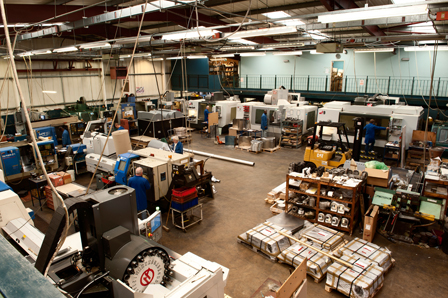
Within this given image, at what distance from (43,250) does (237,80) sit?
23.9m

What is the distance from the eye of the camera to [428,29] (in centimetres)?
1116

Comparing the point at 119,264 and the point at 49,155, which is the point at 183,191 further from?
the point at 49,155

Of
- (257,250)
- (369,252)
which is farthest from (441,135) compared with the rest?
(257,250)

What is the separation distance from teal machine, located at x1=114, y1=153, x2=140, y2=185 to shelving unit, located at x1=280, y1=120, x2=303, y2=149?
9119 mm

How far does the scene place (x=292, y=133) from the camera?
15.2 meters

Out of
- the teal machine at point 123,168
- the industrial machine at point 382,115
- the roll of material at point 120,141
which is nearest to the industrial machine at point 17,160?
the roll of material at point 120,141

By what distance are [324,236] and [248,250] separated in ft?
5.73

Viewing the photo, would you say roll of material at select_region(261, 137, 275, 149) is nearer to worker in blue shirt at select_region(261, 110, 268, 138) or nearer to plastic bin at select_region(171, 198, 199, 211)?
worker in blue shirt at select_region(261, 110, 268, 138)

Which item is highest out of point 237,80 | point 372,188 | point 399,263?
point 237,80

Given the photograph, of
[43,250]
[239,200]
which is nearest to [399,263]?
[239,200]

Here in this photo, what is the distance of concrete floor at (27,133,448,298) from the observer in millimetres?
5395

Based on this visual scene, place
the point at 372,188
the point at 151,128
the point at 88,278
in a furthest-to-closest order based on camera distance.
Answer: the point at 151,128 < the point at 372,188 < the point at 88,278

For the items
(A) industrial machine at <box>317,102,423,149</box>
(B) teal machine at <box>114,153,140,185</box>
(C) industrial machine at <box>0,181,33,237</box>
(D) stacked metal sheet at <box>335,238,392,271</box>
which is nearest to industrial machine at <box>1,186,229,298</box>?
(C) industrial machine at <box>0,181,33,237</box>

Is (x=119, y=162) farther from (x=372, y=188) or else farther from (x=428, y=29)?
(x=428, y=29)
